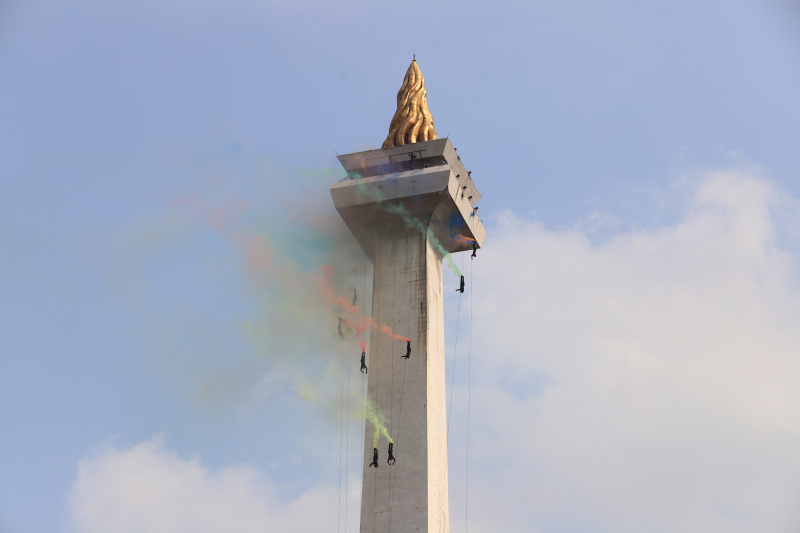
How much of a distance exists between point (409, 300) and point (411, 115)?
1271cm

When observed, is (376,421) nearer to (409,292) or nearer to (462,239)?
(409,292)

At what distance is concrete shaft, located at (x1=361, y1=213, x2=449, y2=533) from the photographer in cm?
5997

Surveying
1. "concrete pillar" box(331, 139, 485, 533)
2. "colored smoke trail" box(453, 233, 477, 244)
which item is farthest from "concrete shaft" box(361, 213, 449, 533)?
"colored smoke trail" box(453, 233, 477, 244)

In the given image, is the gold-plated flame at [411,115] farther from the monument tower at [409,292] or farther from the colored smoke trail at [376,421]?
the colored smoke trail at [376,421]

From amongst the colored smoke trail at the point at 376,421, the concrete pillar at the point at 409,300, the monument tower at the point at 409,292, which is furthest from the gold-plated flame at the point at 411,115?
the colored smoke trail at the point at 376,421

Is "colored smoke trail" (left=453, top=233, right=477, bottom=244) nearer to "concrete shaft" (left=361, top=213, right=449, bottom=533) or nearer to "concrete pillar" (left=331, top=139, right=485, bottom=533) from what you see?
"concrete pillar" (left=331, top=139, right=485, bottom=533)

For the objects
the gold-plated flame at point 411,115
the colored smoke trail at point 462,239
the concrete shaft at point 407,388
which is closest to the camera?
the concrete shaft at point 407,388

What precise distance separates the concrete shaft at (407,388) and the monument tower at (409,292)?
0.18ft

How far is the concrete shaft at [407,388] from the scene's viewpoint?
59969 mm

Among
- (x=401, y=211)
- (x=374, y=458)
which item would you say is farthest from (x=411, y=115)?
(x=374, y=458)

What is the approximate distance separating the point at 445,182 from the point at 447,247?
5729 mm

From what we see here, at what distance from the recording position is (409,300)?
213ft

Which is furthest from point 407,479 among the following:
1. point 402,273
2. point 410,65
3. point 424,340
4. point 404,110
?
point 410,65

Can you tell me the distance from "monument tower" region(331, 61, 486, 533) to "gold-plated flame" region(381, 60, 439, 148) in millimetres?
145
